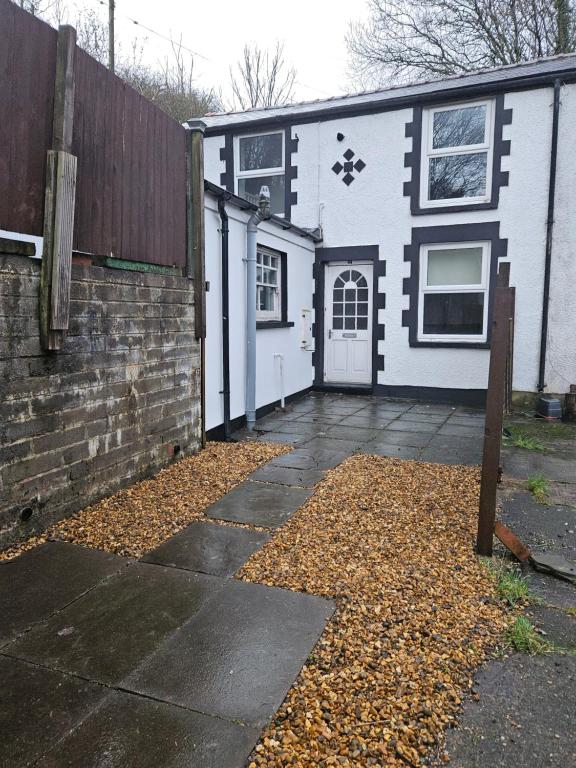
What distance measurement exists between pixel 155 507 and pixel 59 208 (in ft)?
6.87

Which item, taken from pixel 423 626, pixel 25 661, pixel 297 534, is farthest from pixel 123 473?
pixel 423 626

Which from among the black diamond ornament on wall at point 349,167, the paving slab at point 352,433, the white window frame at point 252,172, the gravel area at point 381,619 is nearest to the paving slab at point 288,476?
the gravel area at point 381,619

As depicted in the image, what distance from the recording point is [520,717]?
186 centimetres

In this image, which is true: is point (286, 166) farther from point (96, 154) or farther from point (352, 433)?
point (96, 154)

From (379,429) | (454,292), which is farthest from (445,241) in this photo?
(379,429)

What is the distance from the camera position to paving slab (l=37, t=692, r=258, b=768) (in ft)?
5.31

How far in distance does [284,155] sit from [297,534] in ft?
25.1

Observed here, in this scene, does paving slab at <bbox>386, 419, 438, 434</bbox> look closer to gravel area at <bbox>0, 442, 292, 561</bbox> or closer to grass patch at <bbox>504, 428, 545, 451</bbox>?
grass patch at <bbox>504, 428, 545, 451</bbox>

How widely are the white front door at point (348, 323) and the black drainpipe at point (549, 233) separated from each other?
8.85 feet

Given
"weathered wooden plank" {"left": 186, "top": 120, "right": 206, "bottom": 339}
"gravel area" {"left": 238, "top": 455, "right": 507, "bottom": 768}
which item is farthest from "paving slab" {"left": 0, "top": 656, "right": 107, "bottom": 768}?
"weathered wooden plank" {"left": 186, "top": 120, "right": 206, "bottom": 339}

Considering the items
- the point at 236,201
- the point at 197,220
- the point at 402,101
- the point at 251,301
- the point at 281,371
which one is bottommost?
the point at 281,371

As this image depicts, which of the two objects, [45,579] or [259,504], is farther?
[259,504]

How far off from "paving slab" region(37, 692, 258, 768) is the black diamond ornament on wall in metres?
8.46

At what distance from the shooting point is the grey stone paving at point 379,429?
5.62m
